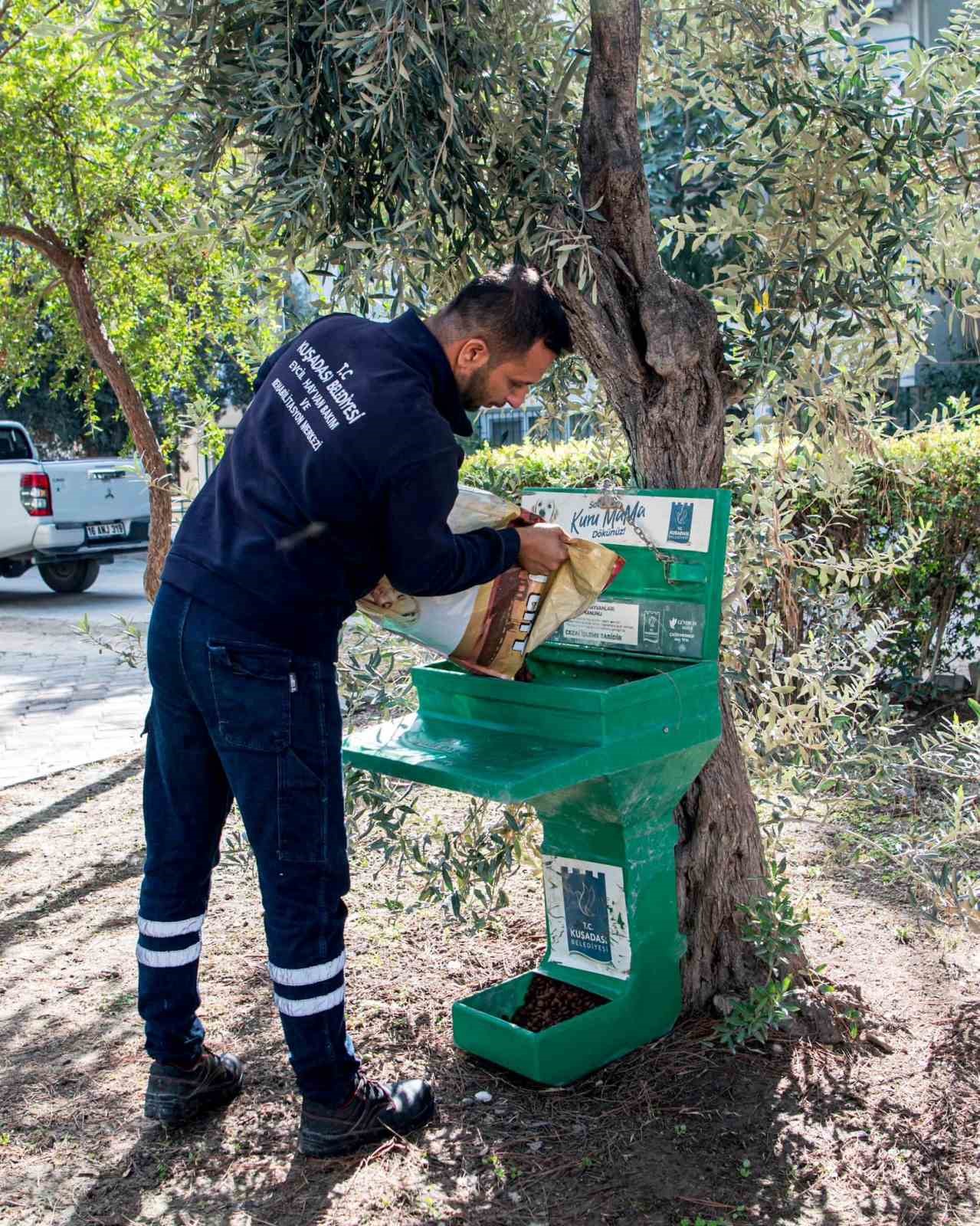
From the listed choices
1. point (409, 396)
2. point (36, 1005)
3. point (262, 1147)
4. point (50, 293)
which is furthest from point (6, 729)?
point (409, 396)

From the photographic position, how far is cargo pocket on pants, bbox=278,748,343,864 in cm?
269

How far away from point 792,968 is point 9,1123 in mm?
2036

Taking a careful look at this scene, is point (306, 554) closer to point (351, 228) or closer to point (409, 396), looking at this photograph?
point (409, 396)

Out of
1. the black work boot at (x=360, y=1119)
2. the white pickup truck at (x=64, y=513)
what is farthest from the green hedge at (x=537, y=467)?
the white pickup truck at (x=64, y=513)

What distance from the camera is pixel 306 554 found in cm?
265

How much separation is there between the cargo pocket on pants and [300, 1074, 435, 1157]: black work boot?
1.94ft

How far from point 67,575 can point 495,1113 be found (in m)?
12.2

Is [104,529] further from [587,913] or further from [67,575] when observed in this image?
[587,913]

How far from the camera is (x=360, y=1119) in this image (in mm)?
2861

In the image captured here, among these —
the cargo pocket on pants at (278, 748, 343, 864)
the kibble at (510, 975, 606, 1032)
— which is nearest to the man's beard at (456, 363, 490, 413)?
the cargo pocket on pants at (278, 748, 343, 864)

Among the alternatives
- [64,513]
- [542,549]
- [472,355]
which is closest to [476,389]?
[472,355]

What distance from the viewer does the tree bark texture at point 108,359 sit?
6.57 m

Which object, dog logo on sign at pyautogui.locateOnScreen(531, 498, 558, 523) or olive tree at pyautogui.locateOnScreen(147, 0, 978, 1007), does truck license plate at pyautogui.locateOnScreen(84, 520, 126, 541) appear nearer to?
olive tree at pyautogui.locateOnScreen(147, 0, 978, 1007)

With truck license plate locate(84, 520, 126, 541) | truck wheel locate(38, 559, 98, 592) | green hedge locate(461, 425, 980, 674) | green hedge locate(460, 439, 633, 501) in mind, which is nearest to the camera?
green hedge locate(461, 425, 980, 674)
